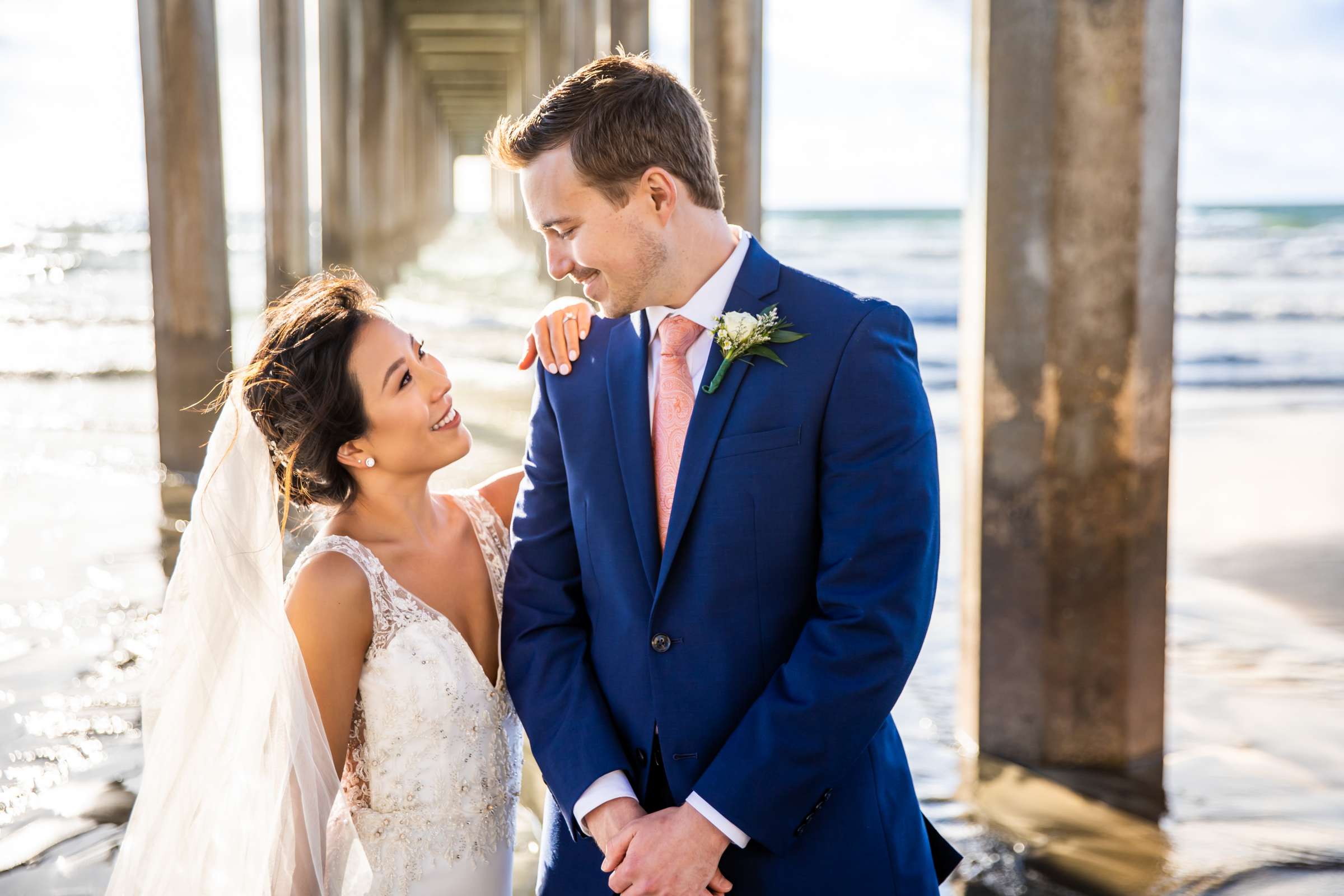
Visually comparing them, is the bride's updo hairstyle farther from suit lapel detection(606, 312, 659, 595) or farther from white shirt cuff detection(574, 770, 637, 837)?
white shirt cuff detection(574, 770, 637, 837)

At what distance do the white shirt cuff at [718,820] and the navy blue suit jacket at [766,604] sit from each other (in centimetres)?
2

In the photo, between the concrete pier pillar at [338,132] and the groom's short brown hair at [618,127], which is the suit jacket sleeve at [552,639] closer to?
the groom's short brown hair at [618,127]

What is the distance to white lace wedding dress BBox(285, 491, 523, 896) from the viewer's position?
191cm

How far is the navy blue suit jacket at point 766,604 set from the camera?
1587 millimetres

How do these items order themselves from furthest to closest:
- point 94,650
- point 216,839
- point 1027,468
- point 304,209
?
point 304,209, point 94,650, point 1027,468, point 216,839

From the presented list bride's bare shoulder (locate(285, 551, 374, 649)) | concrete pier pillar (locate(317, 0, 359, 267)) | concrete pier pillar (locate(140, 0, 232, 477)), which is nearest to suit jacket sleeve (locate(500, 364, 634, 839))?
bride's bare shoulder (locate(285, 551, 374, 649))

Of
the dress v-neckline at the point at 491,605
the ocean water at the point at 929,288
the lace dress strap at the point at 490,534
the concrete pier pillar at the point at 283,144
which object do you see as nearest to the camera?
the dress v-neckline at the point at 491,605

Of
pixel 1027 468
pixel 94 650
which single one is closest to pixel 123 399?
pixel 94 650

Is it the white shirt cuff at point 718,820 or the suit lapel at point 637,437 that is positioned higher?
the suit lapel at point 637,437

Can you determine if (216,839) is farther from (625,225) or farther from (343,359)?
(625,225)

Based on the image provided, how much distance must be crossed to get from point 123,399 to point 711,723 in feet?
37.6

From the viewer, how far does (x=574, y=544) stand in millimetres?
1867

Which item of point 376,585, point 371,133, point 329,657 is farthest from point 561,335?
point 371,133

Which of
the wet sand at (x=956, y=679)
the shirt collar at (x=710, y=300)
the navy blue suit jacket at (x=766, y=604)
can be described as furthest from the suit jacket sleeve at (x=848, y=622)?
the wet sand at (x=956, y=679)
